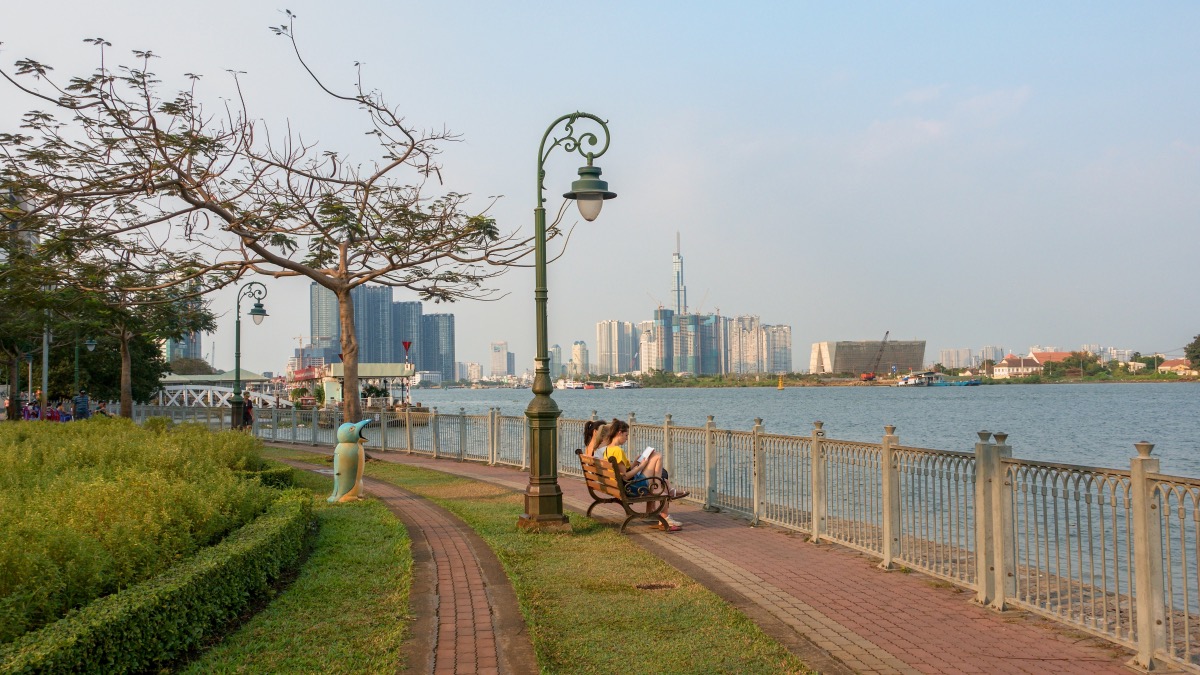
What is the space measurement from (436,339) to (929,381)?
99979 millimetres

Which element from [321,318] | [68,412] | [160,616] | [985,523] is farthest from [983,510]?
[321,318]

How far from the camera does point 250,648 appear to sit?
5.75 meters

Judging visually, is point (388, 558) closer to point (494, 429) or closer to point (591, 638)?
point (591, 638)

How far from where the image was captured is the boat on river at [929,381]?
178m

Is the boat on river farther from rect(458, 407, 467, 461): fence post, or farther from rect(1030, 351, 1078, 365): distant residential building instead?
rect(458, 407, 467, 461): fence post

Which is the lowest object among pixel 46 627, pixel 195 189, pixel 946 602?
pixel 946 602

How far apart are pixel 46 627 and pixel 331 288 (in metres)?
15.7

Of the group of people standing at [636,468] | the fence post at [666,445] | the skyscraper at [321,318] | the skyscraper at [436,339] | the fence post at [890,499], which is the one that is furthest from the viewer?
the skyscraper at [436,339]

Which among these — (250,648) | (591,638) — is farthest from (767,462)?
(250,648)

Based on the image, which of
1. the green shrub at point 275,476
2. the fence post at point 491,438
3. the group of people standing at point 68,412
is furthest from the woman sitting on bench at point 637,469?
the group of people standing at point 68,412

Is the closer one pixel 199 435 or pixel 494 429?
pixel 199 435

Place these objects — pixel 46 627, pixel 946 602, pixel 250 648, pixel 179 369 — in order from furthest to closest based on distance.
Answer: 1. pixel 179 369
2. pixel 946 602
3. pixel 250 648
4. pixel 46 627

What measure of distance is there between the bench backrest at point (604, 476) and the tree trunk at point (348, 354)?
395 inches

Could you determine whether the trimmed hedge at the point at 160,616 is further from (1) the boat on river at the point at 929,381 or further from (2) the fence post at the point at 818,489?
(1) the boat on river at the point at 929,381
